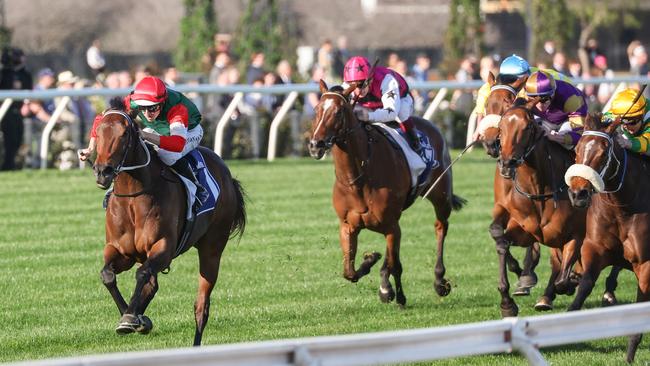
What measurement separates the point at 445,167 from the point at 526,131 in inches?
108

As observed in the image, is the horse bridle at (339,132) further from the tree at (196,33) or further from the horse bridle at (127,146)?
the tree at (196,33)

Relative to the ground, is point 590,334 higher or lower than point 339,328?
higher

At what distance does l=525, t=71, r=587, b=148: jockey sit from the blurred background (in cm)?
783

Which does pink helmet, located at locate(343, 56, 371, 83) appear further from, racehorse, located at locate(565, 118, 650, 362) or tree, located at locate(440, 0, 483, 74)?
tree, located at locate(440, 0, 483, 74)

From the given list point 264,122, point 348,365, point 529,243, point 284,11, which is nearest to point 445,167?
point 529,243

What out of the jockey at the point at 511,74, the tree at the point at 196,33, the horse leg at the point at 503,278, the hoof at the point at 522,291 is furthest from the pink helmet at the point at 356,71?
the tree at the point at 196,33

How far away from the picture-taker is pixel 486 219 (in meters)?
13.9

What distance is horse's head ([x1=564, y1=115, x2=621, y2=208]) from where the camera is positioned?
7.17 m

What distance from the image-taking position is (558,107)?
8930mm

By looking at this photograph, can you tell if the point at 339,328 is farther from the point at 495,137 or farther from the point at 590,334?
the point at 590,334

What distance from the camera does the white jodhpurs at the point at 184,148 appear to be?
306 inches

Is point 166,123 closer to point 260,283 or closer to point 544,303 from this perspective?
point 544,303

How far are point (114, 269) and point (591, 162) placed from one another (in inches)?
106

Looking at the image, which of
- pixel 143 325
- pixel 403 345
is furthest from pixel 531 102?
pixel 403 345
